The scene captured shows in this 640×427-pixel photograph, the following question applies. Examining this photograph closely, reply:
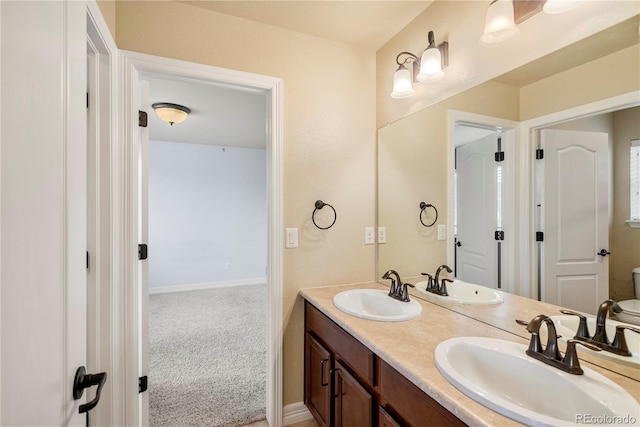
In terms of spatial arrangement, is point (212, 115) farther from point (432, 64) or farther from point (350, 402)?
point (350, 402)

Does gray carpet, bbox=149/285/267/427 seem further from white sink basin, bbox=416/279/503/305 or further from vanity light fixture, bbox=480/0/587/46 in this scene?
vanity light fixture, bbox=480/0/587/46

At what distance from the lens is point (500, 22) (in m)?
1.20

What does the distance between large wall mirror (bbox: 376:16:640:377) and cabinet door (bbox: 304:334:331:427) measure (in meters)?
0.64

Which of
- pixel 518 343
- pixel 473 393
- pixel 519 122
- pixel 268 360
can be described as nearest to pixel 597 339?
pixel 518 343

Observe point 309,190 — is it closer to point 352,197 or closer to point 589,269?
point 352,197

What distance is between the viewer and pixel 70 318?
26.7 inches

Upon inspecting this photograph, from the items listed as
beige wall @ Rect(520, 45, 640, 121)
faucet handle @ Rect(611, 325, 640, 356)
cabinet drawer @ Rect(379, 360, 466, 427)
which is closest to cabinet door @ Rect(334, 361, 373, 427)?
cabinet drawer @ Rect(379, 360, 466, 427)

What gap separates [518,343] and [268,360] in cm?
138

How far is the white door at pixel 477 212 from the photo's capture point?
137 cm

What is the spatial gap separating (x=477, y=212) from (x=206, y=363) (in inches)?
96.7

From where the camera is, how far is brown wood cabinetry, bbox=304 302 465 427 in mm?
941

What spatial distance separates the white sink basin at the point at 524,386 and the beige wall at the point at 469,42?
1.10m

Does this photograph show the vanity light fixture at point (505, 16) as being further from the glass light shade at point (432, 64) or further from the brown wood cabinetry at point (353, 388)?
the brown wood cabinetry at point (353, 388)

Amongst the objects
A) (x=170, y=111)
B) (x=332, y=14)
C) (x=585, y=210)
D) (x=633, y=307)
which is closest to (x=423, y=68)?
(x=332, y=14)
